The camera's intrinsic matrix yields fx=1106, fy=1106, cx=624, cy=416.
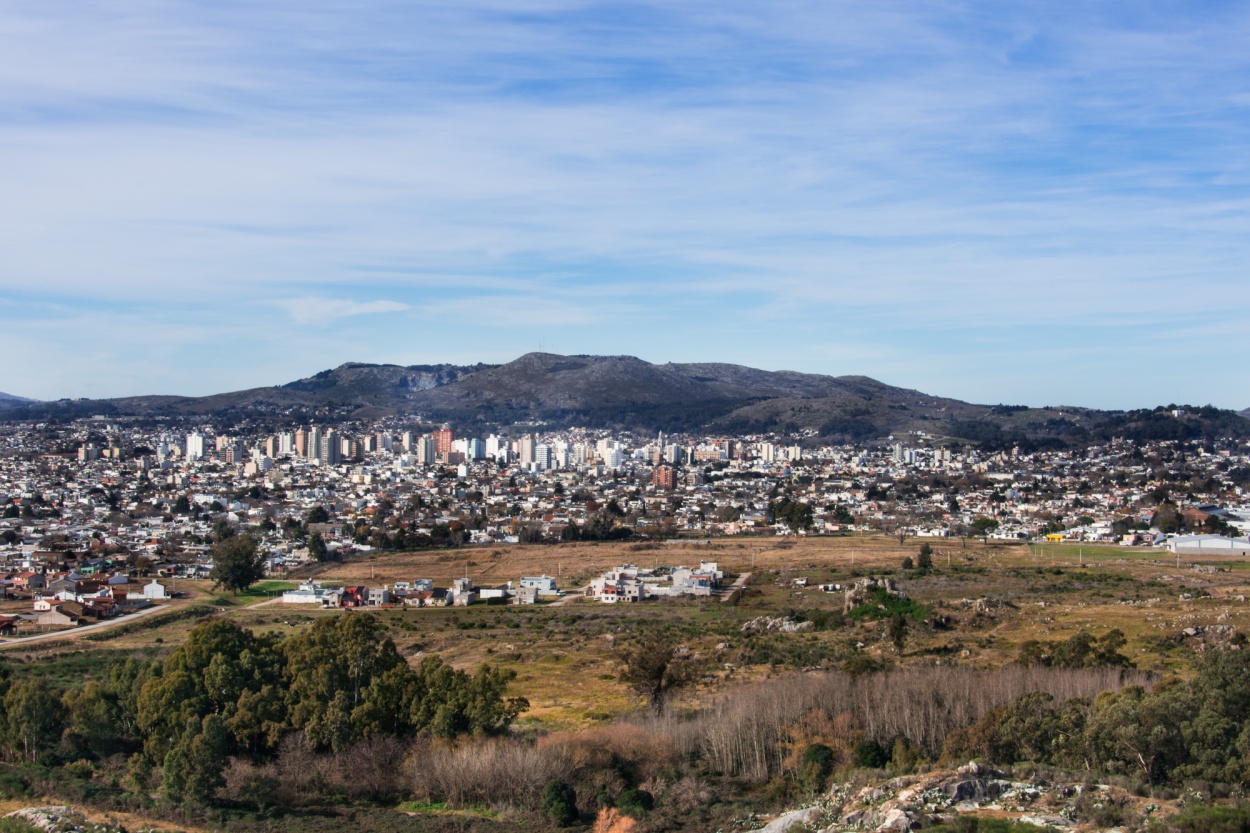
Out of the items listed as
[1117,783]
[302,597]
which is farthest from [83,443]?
[1117,783]

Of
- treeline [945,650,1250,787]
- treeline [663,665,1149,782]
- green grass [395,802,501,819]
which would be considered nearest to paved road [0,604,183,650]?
green grass [395,802,501,819]

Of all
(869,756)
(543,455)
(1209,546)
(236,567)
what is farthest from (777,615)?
(543,455)

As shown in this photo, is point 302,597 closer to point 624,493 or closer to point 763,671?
point 763,671

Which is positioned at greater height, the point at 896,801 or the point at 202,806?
the point at 896,801

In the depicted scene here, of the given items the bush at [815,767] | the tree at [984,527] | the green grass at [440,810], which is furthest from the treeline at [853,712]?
the tree at [984,527]

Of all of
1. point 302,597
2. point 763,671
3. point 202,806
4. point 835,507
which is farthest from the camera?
point 835,507

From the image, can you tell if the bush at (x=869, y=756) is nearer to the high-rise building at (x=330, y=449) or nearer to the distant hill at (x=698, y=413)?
the high-rise building at (x=330, y=449)

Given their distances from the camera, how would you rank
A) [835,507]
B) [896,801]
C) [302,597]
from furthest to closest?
1. [835,507]
2. [302,597]
3. [896,801]

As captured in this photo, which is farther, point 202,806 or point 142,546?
point 142,546
